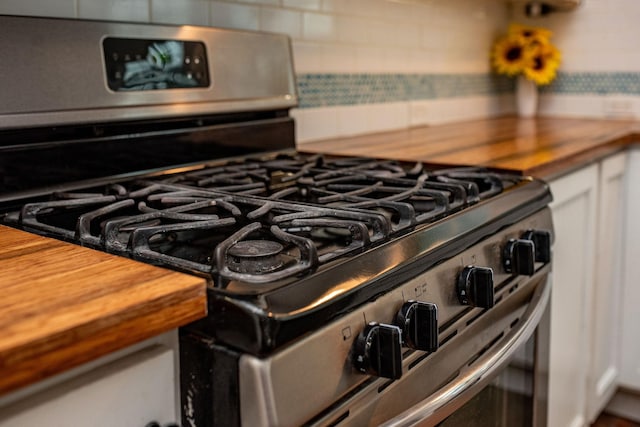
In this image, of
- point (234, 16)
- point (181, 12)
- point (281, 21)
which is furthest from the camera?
point (281, 21)

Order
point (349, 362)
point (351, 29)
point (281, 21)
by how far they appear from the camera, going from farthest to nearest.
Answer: point (351, 29) < point (281, 21) < point (349, 362)

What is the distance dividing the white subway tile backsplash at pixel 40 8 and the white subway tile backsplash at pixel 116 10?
0.02 m

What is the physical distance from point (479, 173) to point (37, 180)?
0.71 metres

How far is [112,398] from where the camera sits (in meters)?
0.53

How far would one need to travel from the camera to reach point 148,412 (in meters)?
0.55

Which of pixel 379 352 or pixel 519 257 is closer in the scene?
pixel 379 352

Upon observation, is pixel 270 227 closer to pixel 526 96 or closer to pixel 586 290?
pixel 586 290

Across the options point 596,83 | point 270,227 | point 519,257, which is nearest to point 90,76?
point 270,227

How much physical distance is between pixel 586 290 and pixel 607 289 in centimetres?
29

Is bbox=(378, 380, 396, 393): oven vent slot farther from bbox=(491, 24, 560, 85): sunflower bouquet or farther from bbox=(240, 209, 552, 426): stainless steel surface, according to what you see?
bbox=(491, 24, 560, 85): sunflower bouquet

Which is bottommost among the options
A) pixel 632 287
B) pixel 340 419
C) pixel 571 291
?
pixel 632 287

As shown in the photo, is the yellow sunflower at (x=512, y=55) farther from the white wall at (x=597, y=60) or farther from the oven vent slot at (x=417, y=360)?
the oven vent slot at (x=417, y=360)

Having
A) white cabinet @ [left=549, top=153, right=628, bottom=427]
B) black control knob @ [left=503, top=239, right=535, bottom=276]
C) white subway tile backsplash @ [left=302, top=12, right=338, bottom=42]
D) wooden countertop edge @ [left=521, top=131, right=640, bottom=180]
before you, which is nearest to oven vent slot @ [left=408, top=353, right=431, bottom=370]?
black control knob @ [left=503, top=239, right=535, bottom=276]

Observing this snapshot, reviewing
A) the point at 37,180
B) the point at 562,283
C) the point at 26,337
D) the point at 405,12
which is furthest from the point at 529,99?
the point at 26,337
